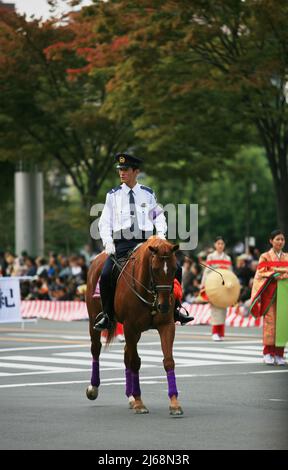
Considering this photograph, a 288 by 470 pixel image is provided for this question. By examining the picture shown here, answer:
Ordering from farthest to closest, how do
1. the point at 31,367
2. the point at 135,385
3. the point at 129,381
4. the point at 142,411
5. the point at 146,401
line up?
the point at 31,367 < the point at 146,401 < the point at 129,381 < the point at 135,385 < the point at 142,411

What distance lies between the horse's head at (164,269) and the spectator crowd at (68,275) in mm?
20278

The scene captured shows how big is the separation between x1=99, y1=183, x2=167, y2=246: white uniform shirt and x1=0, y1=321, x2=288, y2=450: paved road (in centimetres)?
187

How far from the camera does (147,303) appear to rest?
43.8 ft

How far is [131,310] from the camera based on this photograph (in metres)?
13.5

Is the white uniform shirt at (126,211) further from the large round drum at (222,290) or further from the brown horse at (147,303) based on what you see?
the large round drum at (222,290)

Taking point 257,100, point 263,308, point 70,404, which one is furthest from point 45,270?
point 70,404

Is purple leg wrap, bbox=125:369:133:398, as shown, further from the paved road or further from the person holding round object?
the person holding round object

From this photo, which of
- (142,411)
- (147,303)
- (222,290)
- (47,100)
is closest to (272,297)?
(222,290)

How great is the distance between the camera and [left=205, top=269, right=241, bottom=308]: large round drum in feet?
85.0

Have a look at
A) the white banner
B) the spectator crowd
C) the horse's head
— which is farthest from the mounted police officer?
the spectator crowd

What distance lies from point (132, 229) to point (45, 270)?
25322 millimetres

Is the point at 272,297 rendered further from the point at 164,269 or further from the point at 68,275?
the point at 68,275

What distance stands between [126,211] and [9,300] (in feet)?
55.0

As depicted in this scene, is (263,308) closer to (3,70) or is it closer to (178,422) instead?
(178,422)
